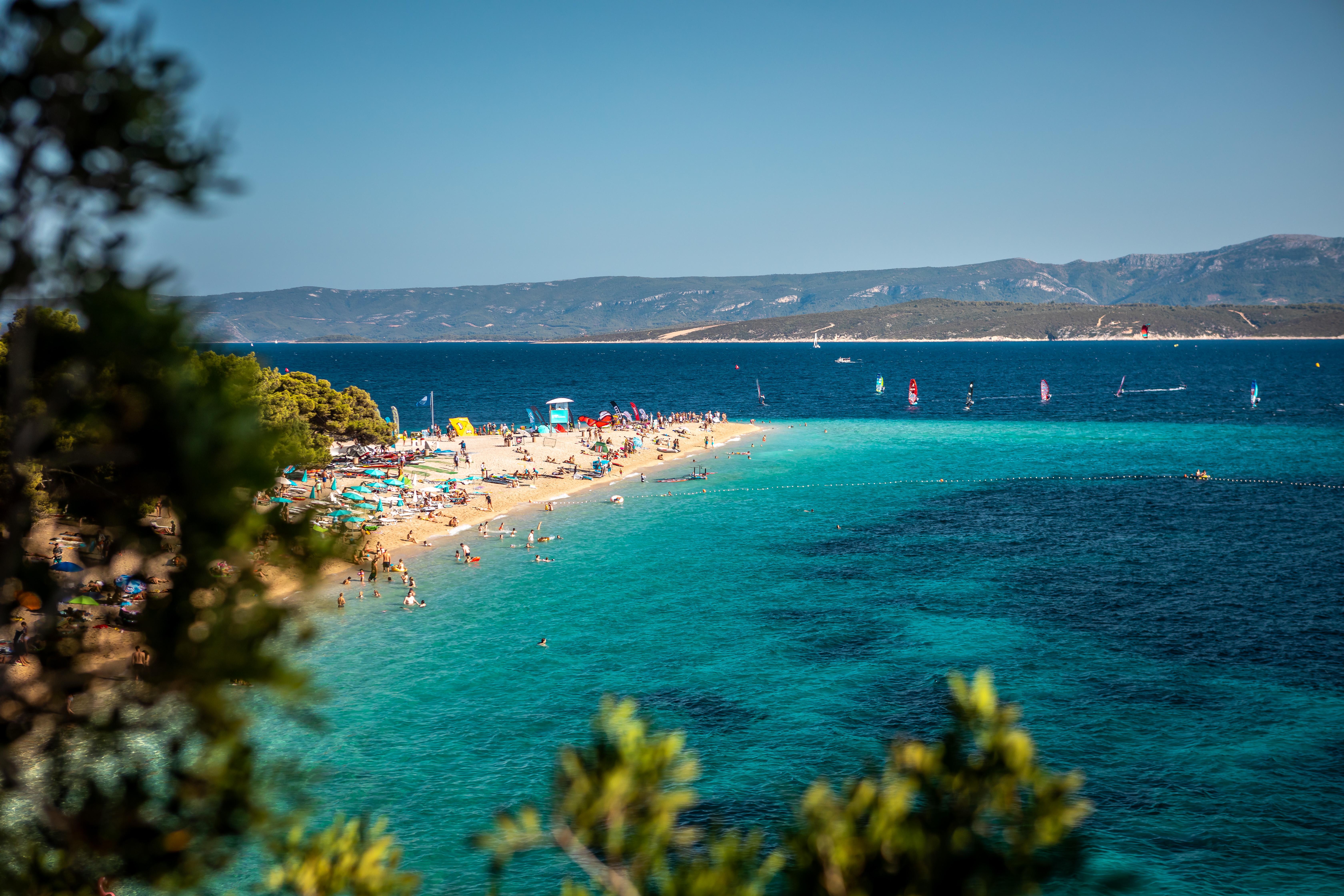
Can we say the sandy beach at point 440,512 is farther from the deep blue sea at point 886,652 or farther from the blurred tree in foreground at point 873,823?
the blurred tree in foreground at point 873,823

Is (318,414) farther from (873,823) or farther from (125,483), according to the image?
(873,823)

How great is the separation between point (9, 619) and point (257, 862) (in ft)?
47.6

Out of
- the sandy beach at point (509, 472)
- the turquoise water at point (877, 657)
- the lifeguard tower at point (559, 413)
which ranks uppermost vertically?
the lifeguard tower at point (559, 413)

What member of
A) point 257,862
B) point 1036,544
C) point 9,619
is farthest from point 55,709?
point 1036,544

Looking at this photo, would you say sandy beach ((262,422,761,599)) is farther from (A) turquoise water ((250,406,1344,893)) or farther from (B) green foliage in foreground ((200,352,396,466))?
(B) green foliage in foreground ((200,352,396,466))

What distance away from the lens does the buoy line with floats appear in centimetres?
6003

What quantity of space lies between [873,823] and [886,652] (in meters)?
26.1

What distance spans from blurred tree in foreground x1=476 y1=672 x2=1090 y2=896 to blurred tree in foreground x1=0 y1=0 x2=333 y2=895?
230cm

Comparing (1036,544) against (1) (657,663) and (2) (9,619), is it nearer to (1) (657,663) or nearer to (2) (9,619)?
(1) (657,663)

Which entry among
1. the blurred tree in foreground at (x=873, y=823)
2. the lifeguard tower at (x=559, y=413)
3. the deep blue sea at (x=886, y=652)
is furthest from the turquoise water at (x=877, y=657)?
the lifeguard tower at (x=559, y=413)

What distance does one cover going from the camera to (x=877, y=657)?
30.3 meters

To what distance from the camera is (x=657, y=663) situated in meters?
29.7

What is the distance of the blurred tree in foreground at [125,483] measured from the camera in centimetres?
658

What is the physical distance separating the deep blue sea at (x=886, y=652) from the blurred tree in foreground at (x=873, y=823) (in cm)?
231
